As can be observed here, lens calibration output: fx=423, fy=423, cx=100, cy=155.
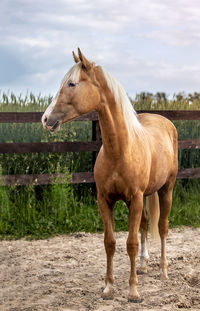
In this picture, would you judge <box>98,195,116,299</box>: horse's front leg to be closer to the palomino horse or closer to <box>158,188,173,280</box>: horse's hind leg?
the palomino horse

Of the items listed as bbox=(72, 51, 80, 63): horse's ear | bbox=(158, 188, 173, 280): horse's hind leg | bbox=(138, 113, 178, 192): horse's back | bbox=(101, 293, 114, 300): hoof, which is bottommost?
bbox=(101, 293, 114, 300): hoof

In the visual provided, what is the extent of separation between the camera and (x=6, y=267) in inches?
182

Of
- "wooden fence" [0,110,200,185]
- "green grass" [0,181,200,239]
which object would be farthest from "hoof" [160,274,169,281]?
"wooden fence" [0,110,200,185]

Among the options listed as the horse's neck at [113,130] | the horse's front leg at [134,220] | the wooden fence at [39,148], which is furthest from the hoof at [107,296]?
the wooden fence at [39,148]

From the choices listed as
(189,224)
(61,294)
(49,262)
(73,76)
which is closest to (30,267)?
(49,262)

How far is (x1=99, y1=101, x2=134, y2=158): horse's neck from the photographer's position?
3264 mm

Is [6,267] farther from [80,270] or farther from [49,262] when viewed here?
[80,270]

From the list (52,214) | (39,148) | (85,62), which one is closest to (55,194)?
(52,214)

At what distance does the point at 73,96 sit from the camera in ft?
10.2

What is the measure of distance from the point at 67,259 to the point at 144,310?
1.58 meters

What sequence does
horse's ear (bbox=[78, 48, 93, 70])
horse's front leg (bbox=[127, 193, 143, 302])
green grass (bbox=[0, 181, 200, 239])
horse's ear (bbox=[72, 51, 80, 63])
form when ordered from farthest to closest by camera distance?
green grass (bbox=[0, 181, 200, 239]), horse's front leg (bbox=[127, 193, 143, 302]), horse's ear (bbox=[72, 51, 80, 63]), horse's ear (bbox=[78, 48, 93, 70])

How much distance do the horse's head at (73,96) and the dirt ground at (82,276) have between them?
1.54 meters

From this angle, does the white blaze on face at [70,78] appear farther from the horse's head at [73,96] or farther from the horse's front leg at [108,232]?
the horse's front leg at [108,232]

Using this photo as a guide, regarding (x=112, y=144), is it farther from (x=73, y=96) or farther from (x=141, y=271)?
(x=141, y=271)
